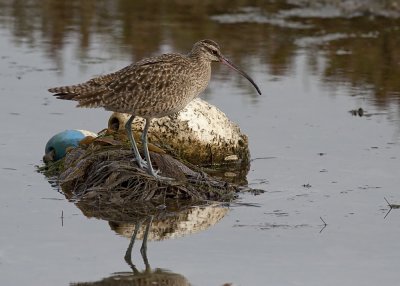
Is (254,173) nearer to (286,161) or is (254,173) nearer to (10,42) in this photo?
(286,161)

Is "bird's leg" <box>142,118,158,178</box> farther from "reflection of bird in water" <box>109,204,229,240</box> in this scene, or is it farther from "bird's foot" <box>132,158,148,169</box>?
"reflection of bird in water" <box>109,204,229,240</box>

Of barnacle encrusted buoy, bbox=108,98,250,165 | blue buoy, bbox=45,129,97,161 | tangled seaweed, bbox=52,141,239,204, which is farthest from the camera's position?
barnacle encrusted buoy, bbox=108,98,250,165

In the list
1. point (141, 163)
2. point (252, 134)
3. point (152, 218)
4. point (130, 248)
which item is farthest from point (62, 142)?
point (130, 248)

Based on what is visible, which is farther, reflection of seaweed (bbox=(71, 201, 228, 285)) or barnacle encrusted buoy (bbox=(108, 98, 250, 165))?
barnacle encrusted buoy (bbox=(108, 98, 250, 165))

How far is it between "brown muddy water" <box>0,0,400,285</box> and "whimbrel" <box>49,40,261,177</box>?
0.93m

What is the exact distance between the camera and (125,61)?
658 inches

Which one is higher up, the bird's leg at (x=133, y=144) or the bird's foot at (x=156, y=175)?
the bird's leg at (x=133, y=144)

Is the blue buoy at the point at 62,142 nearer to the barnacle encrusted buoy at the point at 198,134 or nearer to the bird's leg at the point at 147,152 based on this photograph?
the barnacle encrusted buoy at the point at 198,134

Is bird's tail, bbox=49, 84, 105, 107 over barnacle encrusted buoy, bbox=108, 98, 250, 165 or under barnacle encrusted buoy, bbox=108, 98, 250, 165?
over

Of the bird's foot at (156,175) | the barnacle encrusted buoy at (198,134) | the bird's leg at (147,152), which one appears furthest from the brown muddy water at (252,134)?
the bird's leg at (147,152)

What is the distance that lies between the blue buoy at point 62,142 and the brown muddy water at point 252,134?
8.4 inches

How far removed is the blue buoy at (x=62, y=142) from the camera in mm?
11977

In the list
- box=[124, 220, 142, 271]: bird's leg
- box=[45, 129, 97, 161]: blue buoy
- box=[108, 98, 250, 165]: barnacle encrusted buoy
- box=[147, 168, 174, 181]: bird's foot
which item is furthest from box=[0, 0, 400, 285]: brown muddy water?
box=[147, 168, 174, 181]: bird's foot

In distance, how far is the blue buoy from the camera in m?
12.0
